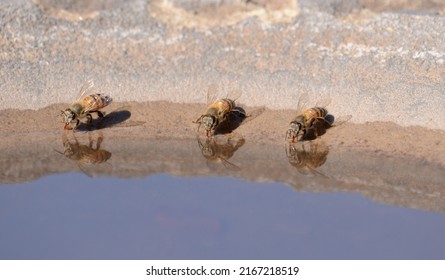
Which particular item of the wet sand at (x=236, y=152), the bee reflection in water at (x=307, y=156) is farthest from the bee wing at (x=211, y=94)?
the bee reflection in water at (x=307, y=156)

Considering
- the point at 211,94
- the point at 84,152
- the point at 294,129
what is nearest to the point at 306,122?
the point at 294,129

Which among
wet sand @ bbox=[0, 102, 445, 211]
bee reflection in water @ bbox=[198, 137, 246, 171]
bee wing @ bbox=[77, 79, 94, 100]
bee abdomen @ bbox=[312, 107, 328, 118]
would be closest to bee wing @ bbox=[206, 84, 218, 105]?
wet sand @ bbox=[0, 102, 445, 211]

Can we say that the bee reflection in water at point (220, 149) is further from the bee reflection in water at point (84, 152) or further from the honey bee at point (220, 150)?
the bee reflection in water at point (84, 152)

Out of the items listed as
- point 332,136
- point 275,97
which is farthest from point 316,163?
point 275,97

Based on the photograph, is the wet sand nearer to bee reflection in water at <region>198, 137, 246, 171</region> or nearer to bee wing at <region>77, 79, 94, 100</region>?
bee reflection in water at <region>198, 137, 246, 171</region>

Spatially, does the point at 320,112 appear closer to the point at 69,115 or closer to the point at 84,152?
the point at 84,152

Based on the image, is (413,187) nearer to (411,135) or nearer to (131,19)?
(411,135)
